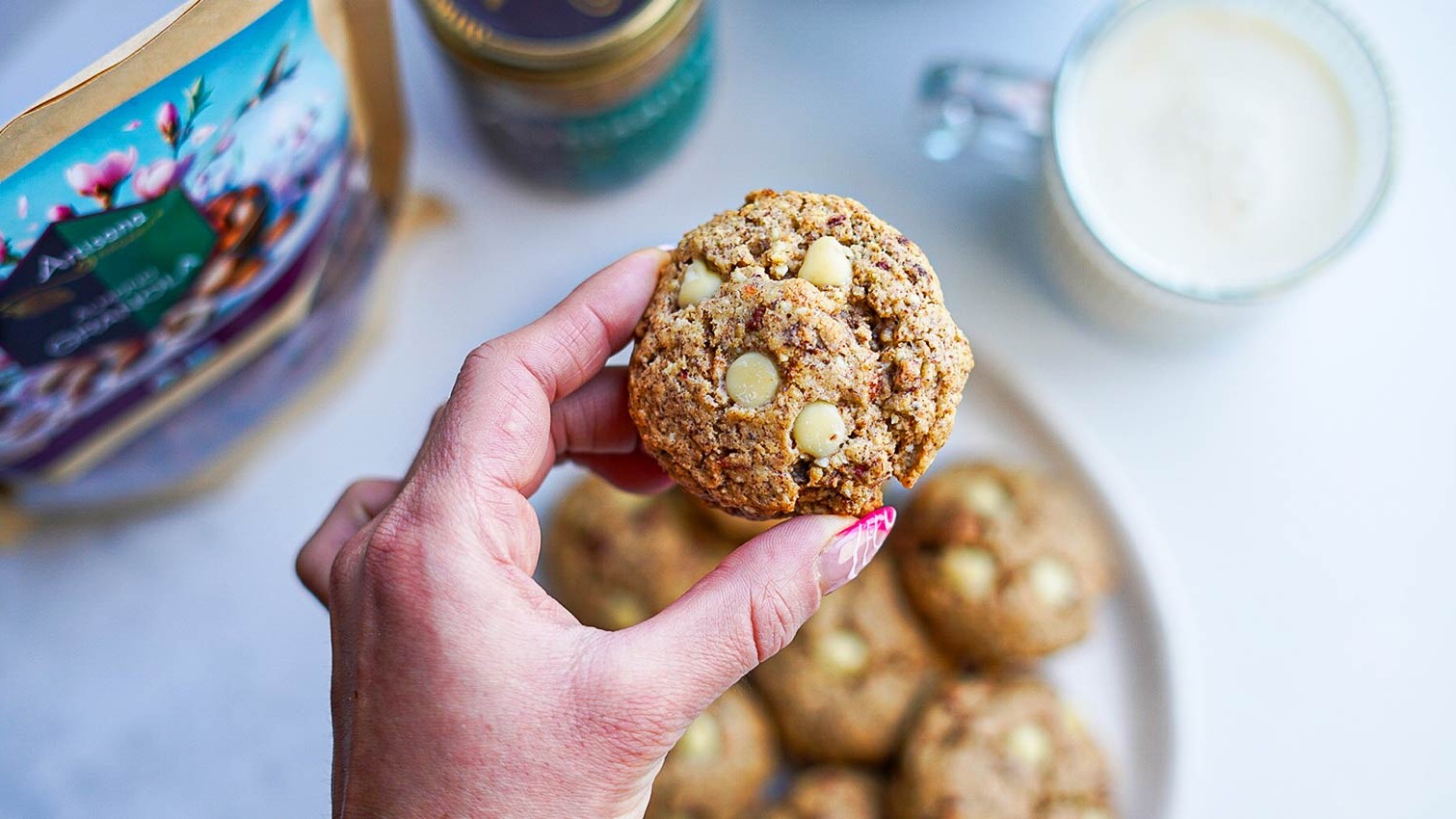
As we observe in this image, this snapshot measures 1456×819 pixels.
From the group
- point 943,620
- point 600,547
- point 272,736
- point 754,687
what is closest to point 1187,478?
point 943,620

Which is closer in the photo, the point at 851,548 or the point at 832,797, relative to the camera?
the point at 851,548

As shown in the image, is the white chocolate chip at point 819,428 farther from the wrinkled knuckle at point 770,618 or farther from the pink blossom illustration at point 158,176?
the pink blossom illustration at point 158,176

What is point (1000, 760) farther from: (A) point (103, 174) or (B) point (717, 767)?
(A) point (103, 174)

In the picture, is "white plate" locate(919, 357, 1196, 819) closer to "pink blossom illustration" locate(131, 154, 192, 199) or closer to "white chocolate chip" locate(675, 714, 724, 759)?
"white chocolate chip" locate(675, 714, 724, 759)

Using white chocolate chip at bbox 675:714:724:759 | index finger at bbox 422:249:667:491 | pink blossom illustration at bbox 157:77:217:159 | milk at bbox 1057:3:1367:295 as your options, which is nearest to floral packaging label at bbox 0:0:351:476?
pink blossom illustration at bbox 157:77:217:159

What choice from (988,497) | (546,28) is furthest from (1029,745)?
(546,28)
